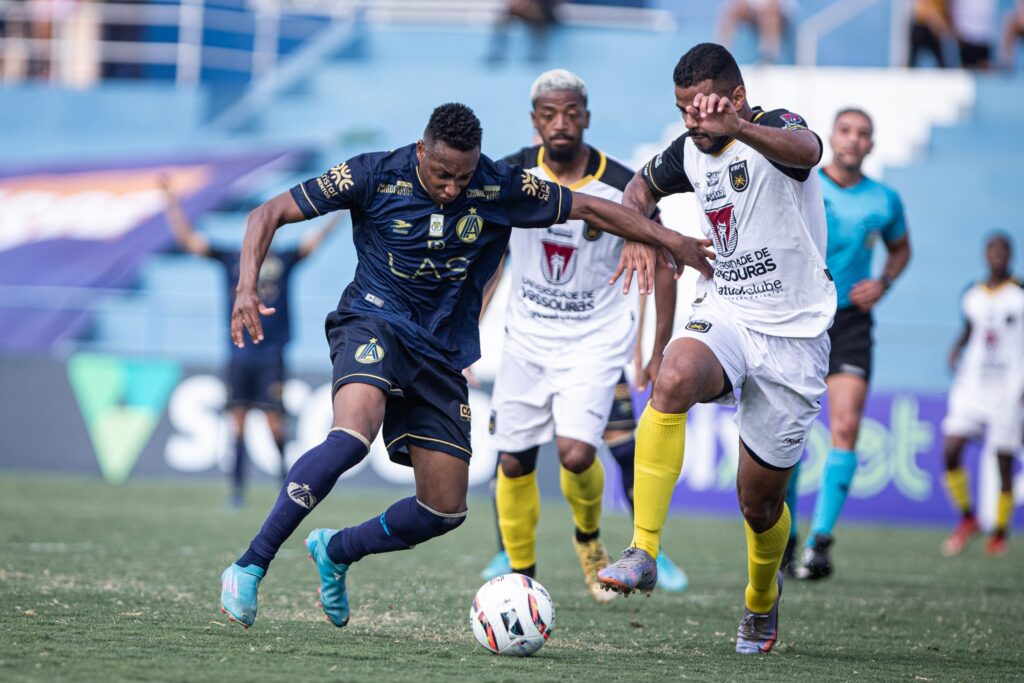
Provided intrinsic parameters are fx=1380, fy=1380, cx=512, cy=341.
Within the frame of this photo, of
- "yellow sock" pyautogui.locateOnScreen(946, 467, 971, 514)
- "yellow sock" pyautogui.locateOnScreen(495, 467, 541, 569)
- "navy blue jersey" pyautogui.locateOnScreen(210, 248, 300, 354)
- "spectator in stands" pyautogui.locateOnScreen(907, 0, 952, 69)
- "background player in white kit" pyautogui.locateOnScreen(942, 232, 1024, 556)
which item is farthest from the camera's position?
"spectator in stands" pyautogui.locateOnScreen(907, 0, 952, 69)

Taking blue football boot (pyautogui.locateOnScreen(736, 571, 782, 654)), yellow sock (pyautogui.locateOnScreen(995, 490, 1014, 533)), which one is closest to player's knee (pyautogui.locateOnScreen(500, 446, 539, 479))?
blue football boot (pyautogui.locateOnScreen(736, 571, 782, 654))

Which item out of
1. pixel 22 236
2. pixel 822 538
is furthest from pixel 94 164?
pixel 822 538

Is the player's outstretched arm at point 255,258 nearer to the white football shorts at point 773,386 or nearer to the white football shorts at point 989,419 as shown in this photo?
the white football shorts at point 773,386

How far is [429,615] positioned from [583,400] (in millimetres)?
1375

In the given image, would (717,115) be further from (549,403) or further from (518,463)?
(518,463)

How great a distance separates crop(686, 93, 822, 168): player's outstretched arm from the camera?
523cm

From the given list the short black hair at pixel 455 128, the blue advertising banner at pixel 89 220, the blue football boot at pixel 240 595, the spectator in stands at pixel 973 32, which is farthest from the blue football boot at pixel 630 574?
the spectator in stands at pixel 973 32

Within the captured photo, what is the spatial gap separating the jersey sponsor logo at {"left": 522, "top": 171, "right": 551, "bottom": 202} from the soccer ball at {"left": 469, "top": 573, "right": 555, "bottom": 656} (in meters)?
1.66

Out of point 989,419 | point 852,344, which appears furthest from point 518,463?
point 989,419

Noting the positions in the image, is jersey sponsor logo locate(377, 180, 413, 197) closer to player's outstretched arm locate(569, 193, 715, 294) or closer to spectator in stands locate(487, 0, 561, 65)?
player's outstretched arm locate(569, 193, 715, 294)

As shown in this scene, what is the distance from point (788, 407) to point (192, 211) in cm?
1501

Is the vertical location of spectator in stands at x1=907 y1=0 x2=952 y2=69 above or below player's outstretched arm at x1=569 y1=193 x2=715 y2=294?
above

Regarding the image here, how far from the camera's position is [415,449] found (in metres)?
5.89

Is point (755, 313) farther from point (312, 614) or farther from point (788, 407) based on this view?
point (312, 614)
